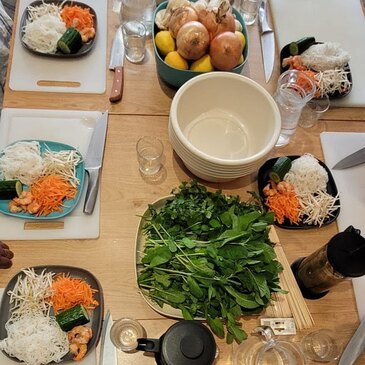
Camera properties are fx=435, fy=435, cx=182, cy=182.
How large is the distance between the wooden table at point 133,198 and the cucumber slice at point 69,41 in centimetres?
12

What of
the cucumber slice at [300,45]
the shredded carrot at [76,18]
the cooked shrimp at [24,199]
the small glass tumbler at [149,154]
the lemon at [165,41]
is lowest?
the cooked shrimp at [24,199]

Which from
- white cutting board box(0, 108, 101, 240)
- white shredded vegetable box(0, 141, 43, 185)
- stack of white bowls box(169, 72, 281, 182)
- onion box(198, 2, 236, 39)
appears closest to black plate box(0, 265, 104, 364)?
white cutting board box(0, 108, 101, 240)

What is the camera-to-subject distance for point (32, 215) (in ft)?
3.43

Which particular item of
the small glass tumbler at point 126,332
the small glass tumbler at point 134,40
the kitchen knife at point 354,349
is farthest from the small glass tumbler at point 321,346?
the small glass tumbler at point 134,40

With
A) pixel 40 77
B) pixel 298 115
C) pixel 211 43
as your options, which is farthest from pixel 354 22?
pixel 40 77

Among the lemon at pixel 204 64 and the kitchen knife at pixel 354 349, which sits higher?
the lemon at pixel 204 64

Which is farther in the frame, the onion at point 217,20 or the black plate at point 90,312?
the onion at point 217,20

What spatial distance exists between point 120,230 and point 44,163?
257mm

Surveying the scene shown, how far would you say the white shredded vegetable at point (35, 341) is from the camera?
873 millimetres

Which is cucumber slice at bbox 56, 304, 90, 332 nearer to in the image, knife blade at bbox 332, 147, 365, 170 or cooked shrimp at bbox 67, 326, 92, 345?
cooked shrimp at bbox 67, 326, 92, 345

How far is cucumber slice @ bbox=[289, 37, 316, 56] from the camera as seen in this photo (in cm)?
132

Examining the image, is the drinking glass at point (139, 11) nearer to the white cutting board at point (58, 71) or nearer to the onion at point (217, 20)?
the white cutting board at point (58, 71)

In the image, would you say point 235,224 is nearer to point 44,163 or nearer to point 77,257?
point 77,257

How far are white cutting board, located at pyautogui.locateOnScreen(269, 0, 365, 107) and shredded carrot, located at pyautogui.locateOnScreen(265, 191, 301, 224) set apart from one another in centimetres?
49
